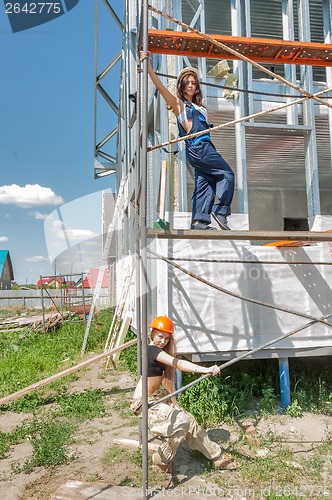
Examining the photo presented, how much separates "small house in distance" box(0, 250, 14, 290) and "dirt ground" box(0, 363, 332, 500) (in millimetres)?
48628

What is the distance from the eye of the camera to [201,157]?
4703mm

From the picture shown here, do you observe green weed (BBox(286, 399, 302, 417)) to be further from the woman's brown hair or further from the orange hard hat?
the woman's brown hair

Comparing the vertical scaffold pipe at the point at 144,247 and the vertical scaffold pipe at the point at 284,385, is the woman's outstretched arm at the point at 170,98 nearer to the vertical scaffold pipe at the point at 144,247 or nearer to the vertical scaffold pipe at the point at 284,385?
the vertical scaffold pipe at the point at 144,247

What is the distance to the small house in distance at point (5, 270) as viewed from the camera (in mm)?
51578

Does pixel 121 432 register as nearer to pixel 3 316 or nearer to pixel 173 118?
pixel 173 118

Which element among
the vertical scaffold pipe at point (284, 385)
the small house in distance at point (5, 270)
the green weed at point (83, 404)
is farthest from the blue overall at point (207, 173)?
the small house in distance at point (5, 270)

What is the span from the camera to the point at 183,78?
4746 mm

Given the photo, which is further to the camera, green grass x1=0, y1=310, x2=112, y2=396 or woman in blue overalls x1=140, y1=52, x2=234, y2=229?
green grass x1=0, y1=310, x2=112, y2=396

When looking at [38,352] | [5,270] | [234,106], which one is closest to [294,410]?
[234,106]

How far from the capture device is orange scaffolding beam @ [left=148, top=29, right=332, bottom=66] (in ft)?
14.4

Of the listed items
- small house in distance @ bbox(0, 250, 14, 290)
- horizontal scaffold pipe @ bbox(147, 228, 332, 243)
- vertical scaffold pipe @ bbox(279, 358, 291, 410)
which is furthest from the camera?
small house in distance @ bbox(0, 250, 14, 290)

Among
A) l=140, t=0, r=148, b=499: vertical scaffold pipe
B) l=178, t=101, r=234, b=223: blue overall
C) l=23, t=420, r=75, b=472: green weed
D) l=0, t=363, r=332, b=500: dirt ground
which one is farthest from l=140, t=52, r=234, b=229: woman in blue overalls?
l=23, t=420, r=75, b=472: green weed

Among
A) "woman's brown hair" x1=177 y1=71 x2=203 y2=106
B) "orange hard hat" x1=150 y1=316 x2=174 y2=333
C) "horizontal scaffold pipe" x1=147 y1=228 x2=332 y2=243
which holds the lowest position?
"orange hard hat" x1=150 y1=316 x2=174 y2=333

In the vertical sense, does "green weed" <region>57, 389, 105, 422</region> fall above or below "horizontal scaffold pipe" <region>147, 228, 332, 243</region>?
below
